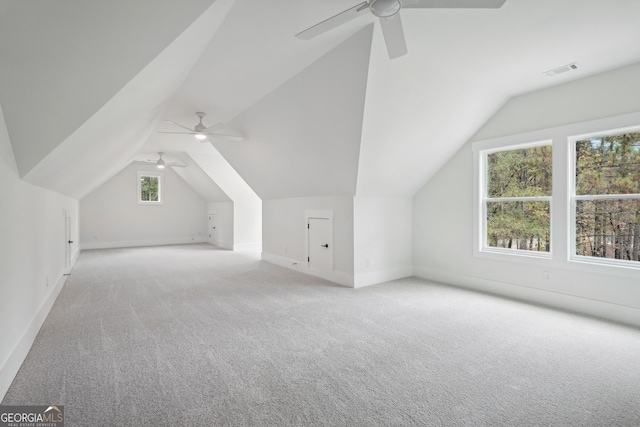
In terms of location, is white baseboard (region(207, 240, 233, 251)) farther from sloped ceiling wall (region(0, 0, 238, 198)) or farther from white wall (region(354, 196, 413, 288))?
sloped ceiling wall (region(0, 0, 238, 198))

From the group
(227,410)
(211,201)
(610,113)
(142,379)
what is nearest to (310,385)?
(227,410)

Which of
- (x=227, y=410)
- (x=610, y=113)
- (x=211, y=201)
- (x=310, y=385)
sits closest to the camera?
(x=227, y=410)

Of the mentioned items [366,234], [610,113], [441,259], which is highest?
[610,113]

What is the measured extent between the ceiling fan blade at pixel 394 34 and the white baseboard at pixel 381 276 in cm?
335

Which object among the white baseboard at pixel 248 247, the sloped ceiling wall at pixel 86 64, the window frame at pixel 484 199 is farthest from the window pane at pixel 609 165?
the white baseboard at pixel 248 247

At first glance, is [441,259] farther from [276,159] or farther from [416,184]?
[276,159]

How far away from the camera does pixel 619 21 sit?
2572 mm

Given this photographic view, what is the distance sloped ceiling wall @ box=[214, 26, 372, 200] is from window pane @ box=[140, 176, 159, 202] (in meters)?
5.36

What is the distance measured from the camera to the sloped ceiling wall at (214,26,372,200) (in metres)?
3.25

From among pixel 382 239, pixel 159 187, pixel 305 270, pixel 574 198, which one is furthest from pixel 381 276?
pixel 159 187

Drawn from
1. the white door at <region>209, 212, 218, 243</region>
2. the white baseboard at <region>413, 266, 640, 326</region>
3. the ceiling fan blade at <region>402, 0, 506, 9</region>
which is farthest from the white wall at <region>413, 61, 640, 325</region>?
the white door at <region>209, 212, 218, 243</region>

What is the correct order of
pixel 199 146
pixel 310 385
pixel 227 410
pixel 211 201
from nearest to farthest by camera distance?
pixel 227 410 → pixel 310 385 → pixel 199 146 → pixel 211 201

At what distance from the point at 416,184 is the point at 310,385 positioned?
3.94 m

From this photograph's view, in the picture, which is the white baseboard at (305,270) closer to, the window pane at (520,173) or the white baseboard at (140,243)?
the window pane at (520,173)
